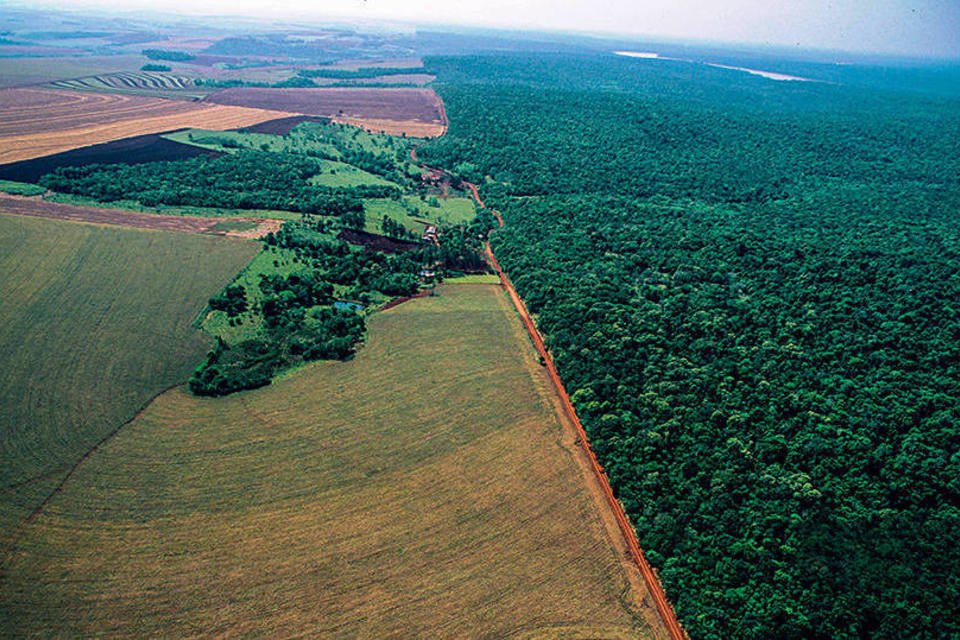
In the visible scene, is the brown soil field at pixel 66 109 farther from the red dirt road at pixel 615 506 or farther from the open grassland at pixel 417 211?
the red dirt road at pixel 615 506

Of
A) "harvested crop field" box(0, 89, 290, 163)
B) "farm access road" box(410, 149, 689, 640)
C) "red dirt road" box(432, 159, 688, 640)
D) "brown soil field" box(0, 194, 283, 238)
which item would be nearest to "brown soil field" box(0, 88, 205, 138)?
"harvested crop field" box(0, 89, 290, 163)

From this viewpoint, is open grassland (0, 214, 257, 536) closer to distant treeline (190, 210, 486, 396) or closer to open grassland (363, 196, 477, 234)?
distant treeline (190, 210, 486, 396)

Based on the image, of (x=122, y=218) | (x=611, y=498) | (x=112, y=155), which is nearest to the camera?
(x=611, y=498)

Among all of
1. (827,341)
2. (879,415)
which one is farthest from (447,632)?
(827,341)

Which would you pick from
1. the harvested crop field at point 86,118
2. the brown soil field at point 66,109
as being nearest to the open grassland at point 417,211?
the harvested crop field at point 86,118

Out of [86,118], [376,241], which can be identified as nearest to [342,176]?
[376,241]

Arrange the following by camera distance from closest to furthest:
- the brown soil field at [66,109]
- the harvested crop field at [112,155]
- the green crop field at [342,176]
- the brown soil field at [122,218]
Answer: the brown soil field at [122,218] < the harvested crop field at [112,155] < the green crop field at [342,176] < the brown soil field at [66,109]

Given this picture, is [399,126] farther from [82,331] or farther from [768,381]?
[768,381]
